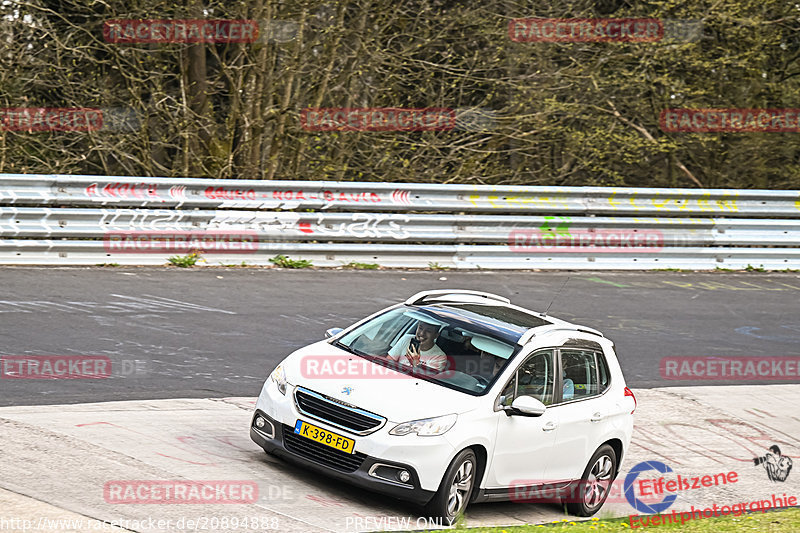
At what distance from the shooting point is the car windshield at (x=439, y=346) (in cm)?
799

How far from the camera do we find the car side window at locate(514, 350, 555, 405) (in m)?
8.04

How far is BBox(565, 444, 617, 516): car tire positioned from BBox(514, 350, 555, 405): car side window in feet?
2.74

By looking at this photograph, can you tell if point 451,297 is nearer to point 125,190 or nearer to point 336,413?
point 336,413

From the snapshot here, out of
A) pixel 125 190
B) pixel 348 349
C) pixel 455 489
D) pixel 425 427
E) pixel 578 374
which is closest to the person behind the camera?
pixel 425 427

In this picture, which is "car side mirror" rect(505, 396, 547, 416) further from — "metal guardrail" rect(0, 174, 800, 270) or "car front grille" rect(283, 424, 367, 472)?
"metal guardrail" rect(0, 174, 800, 270)

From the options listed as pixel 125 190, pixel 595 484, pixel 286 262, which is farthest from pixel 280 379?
pixel 286 262

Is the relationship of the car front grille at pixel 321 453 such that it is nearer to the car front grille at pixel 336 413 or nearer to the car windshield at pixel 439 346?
the car front grille at pixel 336 413

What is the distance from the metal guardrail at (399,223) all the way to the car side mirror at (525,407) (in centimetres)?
879

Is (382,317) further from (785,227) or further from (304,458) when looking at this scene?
(785,227)

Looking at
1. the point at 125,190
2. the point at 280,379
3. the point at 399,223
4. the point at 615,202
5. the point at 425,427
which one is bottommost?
the point at 425,427

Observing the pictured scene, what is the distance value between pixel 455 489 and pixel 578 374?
1.72m

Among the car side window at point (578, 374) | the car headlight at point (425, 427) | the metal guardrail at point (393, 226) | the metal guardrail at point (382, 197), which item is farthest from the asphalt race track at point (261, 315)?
the car side window at point (578, 374)

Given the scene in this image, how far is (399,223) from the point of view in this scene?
1700cm

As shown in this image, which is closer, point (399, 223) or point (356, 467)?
point (356, 467)
